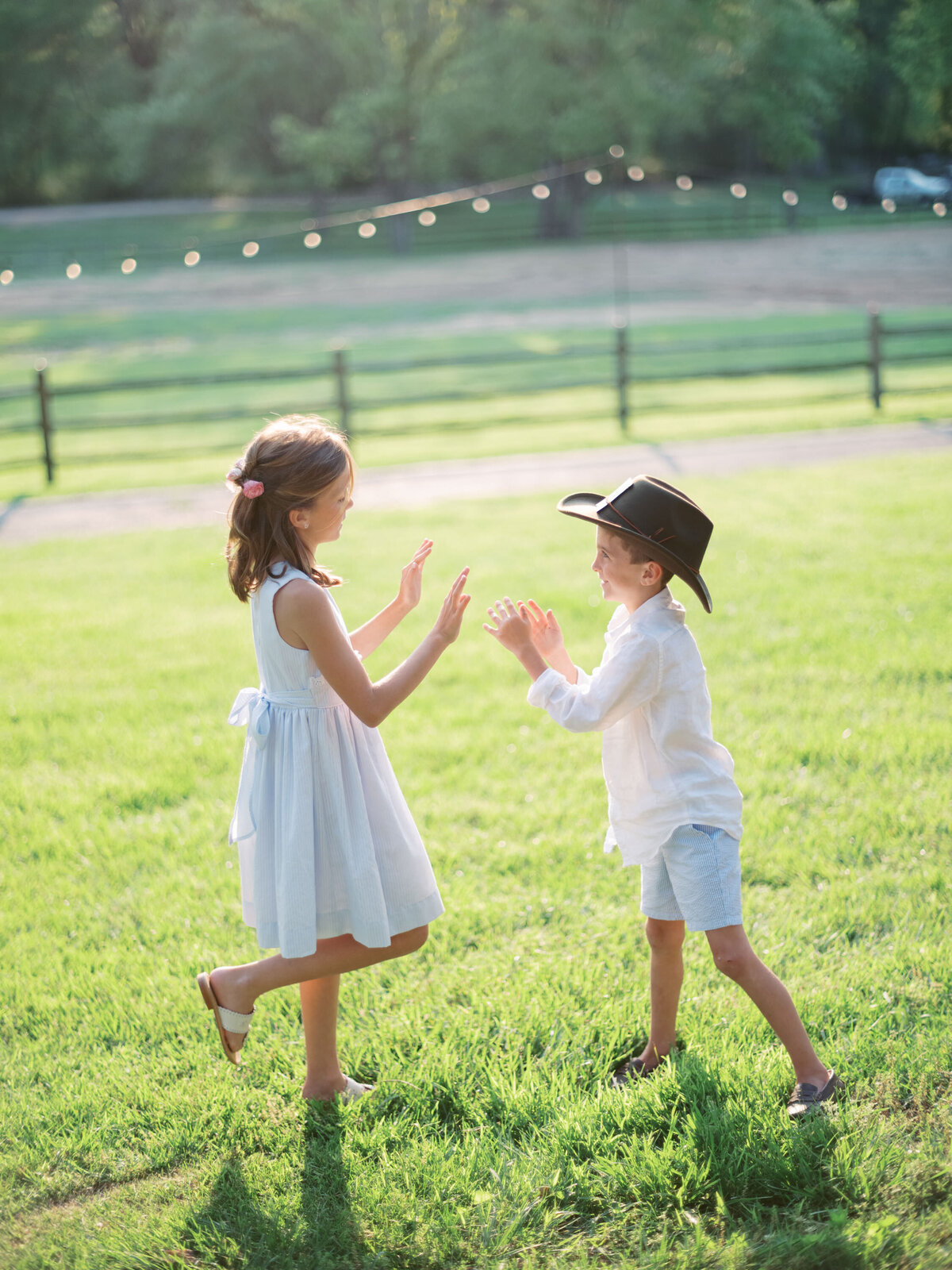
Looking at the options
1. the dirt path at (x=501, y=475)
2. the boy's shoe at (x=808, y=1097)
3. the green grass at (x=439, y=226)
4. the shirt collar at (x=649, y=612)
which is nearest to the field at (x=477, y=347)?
the dirt path at (x=501, y=475)

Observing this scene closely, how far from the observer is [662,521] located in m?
2.30

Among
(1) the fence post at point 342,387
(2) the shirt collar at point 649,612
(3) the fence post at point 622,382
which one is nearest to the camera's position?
(2) the shirt collar at point 649,612

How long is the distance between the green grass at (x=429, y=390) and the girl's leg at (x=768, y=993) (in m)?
10.5

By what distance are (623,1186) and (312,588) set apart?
4.29 ft

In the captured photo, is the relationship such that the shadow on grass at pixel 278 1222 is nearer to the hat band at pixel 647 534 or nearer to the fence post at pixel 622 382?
the hat band at pixel 647 534

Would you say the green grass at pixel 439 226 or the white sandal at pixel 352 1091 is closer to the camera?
the white sandal at pixel 352 1091

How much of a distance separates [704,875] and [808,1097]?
0.51 m

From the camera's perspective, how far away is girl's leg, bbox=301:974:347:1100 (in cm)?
247

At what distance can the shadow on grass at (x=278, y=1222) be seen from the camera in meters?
2.08

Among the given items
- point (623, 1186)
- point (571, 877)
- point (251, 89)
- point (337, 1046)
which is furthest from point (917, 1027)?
point (251, 89)

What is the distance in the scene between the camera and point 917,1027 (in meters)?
2.60

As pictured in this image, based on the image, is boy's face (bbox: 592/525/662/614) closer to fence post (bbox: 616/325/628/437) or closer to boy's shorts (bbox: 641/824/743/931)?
boy's shorts (bbox: 641/824/743/931)

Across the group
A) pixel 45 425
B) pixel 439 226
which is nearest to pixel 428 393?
pixel 45 425

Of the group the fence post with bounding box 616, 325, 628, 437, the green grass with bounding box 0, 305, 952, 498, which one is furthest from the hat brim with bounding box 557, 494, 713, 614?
the fence post with bounding box 616, 325, 628, 437
